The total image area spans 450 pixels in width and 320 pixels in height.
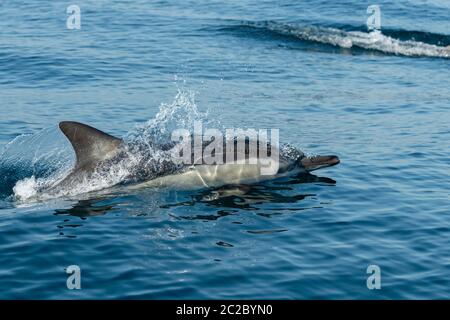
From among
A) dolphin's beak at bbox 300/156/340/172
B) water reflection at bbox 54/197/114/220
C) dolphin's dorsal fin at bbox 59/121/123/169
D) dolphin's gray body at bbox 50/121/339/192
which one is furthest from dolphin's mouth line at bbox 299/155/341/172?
water reflection at bbox 54/197/114/220

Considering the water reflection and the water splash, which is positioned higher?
the water splash

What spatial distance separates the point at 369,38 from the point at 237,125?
15.2 meters

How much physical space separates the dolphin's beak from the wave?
659 inches

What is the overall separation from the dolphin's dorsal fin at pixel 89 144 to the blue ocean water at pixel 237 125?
2.38 feet

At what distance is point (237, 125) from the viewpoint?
880 inches

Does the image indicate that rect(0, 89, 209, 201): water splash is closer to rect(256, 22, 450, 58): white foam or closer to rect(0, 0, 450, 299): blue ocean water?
rect(0, 0, 450, 299): blue ocean water

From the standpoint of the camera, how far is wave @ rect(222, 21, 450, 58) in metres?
34.2

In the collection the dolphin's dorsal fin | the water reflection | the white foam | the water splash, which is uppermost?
the white foam

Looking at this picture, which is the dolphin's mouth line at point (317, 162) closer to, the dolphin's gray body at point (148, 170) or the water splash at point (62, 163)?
the dolphin's gray body at point (148, 170)

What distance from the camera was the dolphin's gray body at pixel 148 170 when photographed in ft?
54.6

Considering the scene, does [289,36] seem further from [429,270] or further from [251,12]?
[429,270]

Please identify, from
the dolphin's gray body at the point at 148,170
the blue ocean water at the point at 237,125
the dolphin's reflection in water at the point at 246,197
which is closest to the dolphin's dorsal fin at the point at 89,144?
the dolphin's gray body at the point at 148,170

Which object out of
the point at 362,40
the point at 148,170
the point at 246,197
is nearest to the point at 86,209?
the point at 148,170

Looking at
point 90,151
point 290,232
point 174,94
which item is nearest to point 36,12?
point 174,94
